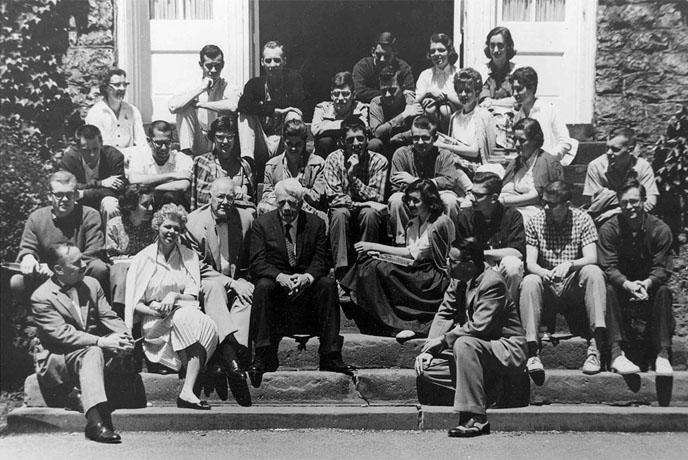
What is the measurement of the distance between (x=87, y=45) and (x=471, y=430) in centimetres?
456

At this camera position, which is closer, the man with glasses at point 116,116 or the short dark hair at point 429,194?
the short dark hair at point 429,194

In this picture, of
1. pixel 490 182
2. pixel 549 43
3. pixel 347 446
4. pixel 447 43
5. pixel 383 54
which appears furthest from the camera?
pixel 549 43

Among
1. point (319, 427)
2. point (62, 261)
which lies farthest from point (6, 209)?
point (319, 427)

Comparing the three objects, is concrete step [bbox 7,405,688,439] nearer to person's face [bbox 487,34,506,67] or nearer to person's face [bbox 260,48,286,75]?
person's face [bbox 260,48,286,75]

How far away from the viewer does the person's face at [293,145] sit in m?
6.67

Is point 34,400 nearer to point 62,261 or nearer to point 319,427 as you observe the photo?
point 62,261

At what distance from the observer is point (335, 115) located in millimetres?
7066

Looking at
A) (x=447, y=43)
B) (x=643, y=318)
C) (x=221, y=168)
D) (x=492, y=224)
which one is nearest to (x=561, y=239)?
(x=492, y=224)

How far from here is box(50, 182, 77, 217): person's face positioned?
6.03m

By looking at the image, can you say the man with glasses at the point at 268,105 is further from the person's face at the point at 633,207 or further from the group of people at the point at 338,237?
the person's face at the point at 633,207

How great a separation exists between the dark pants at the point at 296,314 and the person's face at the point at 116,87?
220 cm

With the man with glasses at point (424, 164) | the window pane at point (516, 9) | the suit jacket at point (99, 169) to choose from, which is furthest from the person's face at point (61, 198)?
the window pane at point (516, 9)

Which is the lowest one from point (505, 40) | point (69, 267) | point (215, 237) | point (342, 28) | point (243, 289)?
point (243, 289)

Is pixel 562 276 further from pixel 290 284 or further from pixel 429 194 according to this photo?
pixel 290 284
